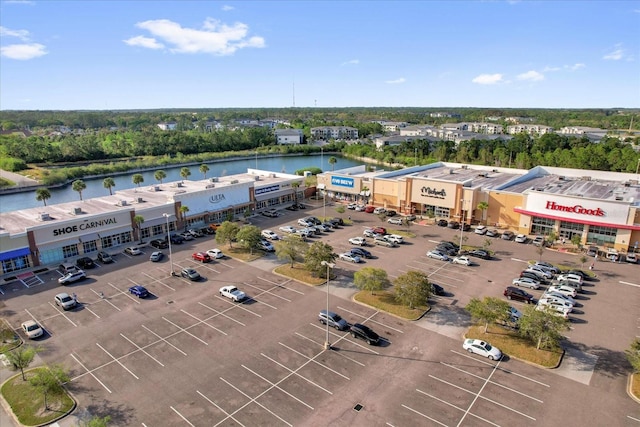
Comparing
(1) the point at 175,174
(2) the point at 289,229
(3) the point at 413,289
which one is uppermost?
(3) the point at 413,289

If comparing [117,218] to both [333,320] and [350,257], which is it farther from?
[333,320]

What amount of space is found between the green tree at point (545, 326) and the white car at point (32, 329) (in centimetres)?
3446

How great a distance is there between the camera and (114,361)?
26812 mm

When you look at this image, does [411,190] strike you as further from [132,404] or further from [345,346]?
[132,404]

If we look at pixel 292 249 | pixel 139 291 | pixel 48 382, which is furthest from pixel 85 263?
pixel 48 382

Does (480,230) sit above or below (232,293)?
above

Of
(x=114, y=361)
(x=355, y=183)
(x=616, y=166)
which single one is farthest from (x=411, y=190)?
(x=616, y=166)

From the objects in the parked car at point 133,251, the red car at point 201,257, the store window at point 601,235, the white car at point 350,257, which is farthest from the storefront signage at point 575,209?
the parked car at point 133,251

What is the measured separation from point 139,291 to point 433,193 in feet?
137

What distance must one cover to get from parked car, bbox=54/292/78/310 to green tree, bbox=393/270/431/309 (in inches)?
1064

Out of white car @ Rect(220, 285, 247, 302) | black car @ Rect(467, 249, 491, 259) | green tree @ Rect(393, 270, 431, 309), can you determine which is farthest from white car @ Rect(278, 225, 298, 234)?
green tree @ Rect(393, 270, 431, 309)

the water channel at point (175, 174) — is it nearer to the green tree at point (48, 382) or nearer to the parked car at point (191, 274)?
the parked car at point (191, 274)

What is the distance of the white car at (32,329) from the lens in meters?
29.5

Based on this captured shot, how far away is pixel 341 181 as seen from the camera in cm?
7138
